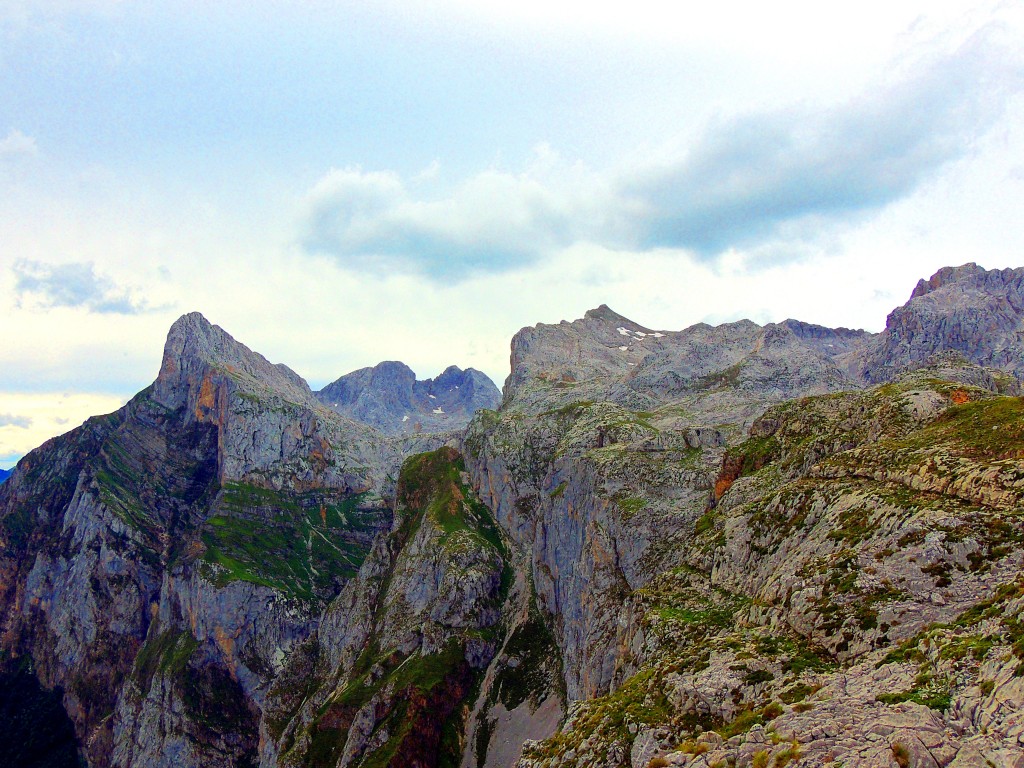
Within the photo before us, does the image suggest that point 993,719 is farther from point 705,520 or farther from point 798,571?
point 705,520

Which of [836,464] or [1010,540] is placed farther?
[836,464]

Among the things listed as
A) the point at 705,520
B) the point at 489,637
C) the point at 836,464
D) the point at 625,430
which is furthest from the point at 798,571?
the point at 489,637

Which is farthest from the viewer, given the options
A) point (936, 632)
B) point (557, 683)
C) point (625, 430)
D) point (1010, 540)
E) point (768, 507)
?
point (625, 430)

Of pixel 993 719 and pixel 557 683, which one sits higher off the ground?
pixel 993 719

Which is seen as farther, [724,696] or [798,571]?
[798,571]

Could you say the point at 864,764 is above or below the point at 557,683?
above

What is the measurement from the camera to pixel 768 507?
62.4m

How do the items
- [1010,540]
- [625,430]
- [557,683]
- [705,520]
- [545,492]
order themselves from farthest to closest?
[545,492] < [625,430] < [557,683] < [705,520] < [1010,540]

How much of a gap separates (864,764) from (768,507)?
38.8 metres

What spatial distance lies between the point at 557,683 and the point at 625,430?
66242 mm

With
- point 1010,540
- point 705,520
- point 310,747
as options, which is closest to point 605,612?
point 705,520

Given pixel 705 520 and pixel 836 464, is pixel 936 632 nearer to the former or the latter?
pixel 836 464

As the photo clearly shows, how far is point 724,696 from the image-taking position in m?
39.6

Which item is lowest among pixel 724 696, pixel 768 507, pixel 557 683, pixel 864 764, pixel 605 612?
pixel 557 683
